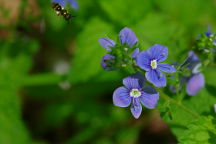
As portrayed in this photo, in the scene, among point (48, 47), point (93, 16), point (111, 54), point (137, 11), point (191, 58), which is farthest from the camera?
point (48, 47)

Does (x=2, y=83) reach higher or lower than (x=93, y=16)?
lower

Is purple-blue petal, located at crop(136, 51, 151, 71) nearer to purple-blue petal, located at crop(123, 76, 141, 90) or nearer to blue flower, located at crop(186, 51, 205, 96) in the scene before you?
purple-blue petal, located at crop(123, 76, 141, 90)

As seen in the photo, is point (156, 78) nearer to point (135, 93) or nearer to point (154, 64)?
point (154, 64)

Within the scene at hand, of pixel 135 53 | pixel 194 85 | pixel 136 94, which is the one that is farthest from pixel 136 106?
pixel 194 85

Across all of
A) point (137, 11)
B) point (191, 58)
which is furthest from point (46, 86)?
point (191, 58)

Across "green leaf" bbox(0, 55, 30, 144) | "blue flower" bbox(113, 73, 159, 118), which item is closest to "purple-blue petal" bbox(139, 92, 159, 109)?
"blue flower" bbox(113, 73, 159, 118)

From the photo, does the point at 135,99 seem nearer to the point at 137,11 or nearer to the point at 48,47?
the point at 137,11

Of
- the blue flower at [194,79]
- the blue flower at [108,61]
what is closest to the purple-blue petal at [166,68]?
the blue flower at [108,61]

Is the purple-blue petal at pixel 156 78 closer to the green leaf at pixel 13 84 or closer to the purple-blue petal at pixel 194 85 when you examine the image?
the purple-blue petal at pixel 194 85
